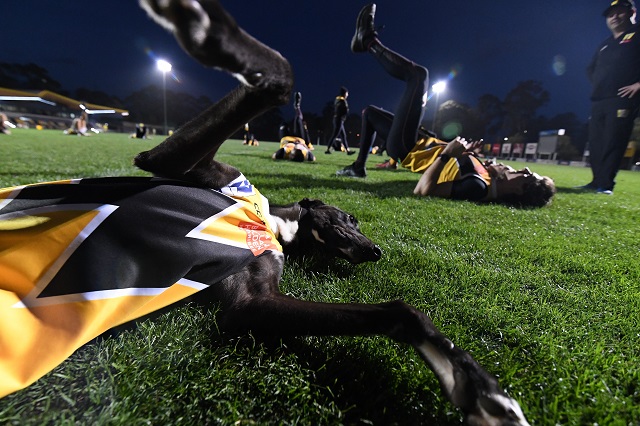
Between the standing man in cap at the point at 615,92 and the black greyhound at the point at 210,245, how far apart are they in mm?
9769

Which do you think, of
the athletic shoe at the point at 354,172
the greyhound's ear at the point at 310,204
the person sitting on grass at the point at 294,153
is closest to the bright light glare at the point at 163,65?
the person sitting on grass at the point at 294,153

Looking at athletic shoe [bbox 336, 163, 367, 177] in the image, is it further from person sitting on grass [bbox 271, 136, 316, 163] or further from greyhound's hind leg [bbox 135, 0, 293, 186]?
greyhound's hind leg [bbox 135, 0, 293, 186]

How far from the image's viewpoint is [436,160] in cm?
579

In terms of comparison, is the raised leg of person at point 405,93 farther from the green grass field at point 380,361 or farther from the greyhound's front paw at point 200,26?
the greyhound's front paw at point 200,26

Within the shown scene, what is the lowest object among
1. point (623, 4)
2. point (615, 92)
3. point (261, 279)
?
point (261, 279)

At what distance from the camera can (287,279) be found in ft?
7.07

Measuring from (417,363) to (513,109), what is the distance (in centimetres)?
7606

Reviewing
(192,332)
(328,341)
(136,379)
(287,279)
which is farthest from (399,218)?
(136,379)

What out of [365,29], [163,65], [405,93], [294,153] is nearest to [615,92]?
[405,93]

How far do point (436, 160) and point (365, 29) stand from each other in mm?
3094

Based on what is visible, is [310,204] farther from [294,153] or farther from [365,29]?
[294,153]

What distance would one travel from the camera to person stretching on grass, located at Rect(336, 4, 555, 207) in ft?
18.3

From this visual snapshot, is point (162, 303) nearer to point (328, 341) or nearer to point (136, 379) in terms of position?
point (136, 379)

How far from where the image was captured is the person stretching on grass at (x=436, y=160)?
18.3 ft
